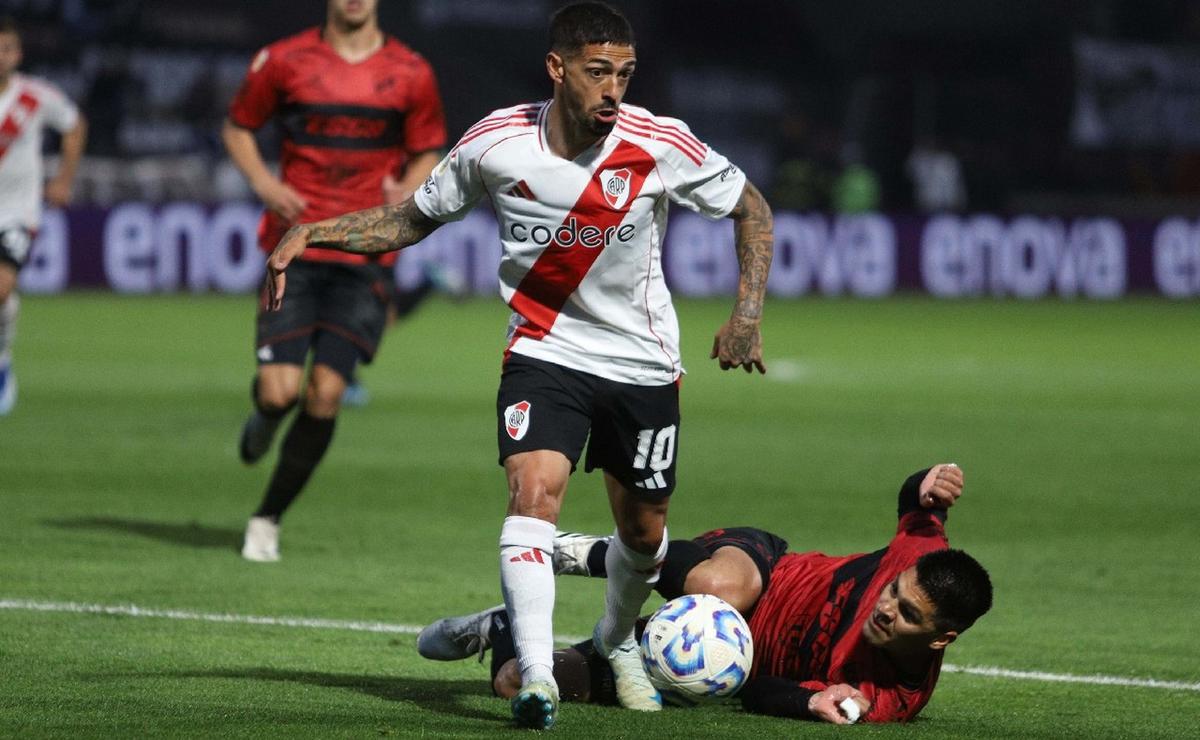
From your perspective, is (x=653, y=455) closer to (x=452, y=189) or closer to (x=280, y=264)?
(x=452, y=189)

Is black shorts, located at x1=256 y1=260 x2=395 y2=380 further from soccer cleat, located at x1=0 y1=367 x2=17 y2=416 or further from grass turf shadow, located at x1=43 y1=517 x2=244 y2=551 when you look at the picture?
soccer cleat, located at x1=0 y1=367 x2=17 y2=416

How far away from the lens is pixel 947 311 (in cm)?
2703

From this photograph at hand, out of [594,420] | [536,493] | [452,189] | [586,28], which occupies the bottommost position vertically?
[536,493]

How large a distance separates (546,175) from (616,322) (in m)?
0.46

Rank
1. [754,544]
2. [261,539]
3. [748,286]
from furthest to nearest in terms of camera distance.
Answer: [261,539], [754,544], [748,286]

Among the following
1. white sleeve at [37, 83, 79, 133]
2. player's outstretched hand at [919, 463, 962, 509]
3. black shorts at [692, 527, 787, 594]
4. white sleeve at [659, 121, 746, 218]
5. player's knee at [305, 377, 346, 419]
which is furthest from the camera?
white sleeve at [37, 83, 79, 133]

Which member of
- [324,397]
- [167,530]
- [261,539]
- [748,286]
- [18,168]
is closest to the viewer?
[748,286]

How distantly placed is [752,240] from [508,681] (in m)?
1.46

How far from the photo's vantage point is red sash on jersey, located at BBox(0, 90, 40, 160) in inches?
540

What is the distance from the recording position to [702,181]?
6199 millimetres

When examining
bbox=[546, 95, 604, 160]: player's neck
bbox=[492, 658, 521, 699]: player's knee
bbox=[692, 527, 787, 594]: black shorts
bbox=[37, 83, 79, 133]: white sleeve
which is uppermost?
bbox=[37, 83, 79, 133]: white sleeve

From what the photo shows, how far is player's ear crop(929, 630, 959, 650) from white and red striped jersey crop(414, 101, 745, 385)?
3.54ft

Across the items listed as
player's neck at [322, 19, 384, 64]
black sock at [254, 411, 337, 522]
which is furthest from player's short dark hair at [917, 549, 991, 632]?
player's neck at [322, 19, 384, 64]

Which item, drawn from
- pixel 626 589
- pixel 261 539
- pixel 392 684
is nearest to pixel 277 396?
pixel 261 539
